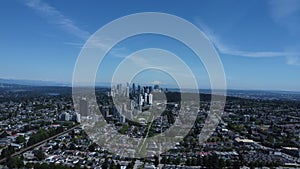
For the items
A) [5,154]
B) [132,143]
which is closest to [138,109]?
[132,143]

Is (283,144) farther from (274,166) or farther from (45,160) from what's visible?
(45,160)

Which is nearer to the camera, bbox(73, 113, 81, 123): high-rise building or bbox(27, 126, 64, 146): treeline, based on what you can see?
bbox(27, 126, 64, 146): treeline

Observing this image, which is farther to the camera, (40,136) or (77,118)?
(77,118)

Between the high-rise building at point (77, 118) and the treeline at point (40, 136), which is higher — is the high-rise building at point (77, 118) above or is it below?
above

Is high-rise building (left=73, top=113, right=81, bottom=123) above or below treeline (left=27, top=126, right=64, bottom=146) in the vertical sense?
above

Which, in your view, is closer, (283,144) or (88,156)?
(88,156)

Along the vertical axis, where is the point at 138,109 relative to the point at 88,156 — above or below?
above

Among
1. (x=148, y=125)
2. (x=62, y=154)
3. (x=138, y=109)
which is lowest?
(x=62, y=154)

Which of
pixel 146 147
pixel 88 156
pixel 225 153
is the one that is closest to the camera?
pixel 146 147

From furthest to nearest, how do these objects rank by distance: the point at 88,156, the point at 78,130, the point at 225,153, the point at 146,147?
the point at 78,130, the point at 225,153, the point at 88,156, the point at 146,147

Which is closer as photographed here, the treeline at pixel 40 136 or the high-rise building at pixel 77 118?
the treeline at pixel 40 136

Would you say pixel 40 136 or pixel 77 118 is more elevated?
pixel 77 118
